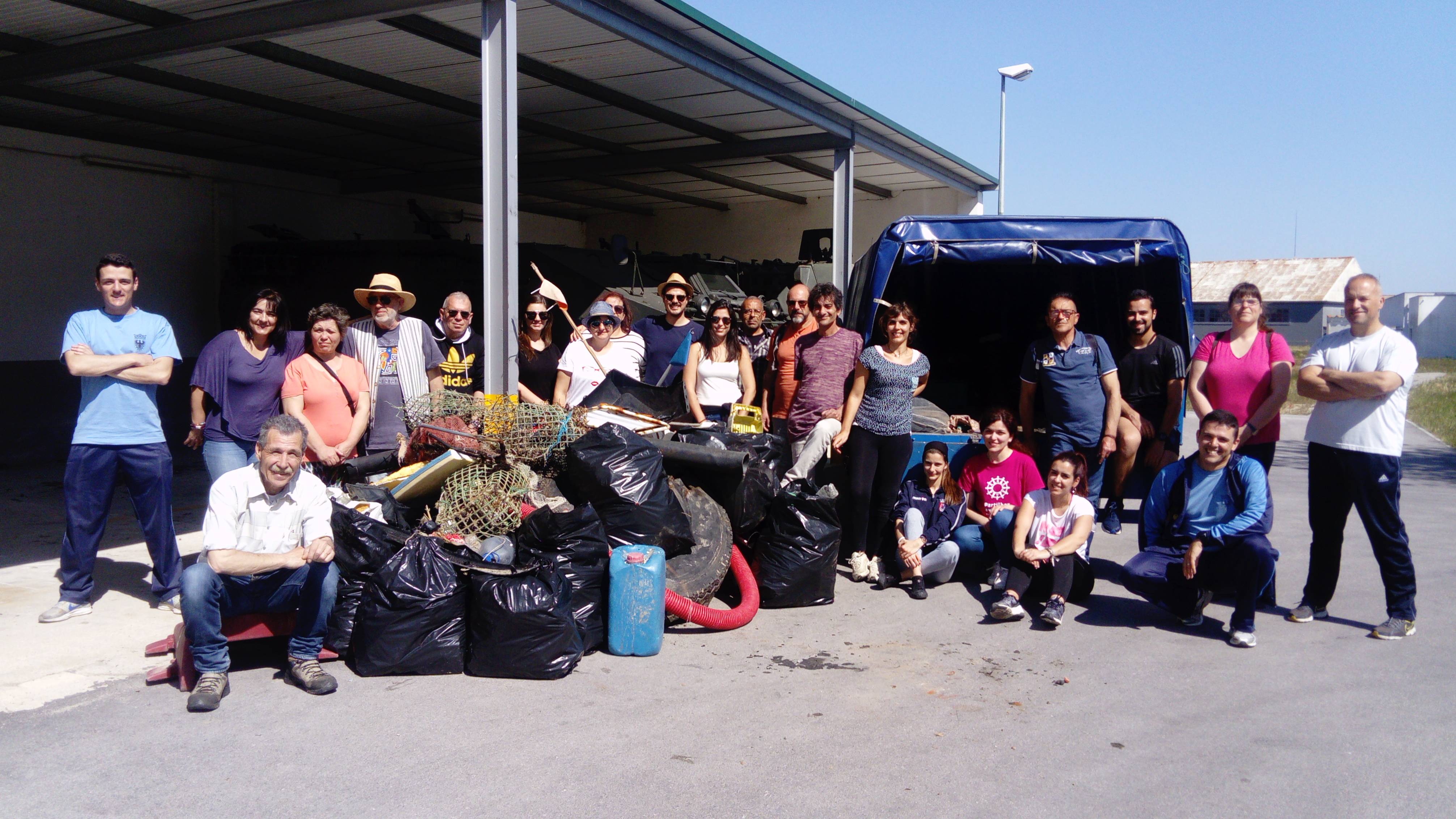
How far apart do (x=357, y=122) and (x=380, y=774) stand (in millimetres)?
9658

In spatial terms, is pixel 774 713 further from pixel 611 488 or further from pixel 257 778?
pixel 257 778

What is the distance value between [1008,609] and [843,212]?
668cm

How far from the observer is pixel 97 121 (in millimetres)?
11016

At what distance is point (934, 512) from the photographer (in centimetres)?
630

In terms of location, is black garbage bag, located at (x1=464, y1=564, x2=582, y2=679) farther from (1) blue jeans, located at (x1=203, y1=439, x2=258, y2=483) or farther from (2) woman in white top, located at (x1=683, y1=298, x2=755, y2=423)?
(2) woman in white top, located at (x1=683, y1=298, x2=755, y2=423)

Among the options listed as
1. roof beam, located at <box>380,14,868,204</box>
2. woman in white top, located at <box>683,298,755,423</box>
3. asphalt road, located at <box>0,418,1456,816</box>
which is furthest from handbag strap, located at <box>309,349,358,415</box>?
roof beam, located at <box>380,14,868,204</box>

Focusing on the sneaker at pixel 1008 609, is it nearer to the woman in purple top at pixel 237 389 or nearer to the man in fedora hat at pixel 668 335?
the man in fedora hat at pixel 668 335

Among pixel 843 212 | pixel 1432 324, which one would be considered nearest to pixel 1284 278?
pixel 1432 324

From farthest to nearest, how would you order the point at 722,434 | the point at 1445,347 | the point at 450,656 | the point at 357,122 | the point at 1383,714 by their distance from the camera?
the point at 1445,347, the point at 357,122, the point at 722,434, the point at 450,656, the point at 1383,714

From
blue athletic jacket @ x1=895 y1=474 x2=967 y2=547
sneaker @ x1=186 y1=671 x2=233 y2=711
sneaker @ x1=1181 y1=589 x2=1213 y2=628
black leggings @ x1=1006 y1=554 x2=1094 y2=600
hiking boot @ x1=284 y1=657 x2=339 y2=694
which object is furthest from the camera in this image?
blue athletic jacket @ x1=895 y1=474 x2=967 y2=547

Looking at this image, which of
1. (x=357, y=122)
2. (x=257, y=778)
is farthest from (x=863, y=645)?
(x=357, y=122)

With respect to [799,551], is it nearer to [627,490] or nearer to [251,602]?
[627,490]

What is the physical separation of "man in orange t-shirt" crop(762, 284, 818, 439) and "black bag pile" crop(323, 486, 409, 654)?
2.92 metres

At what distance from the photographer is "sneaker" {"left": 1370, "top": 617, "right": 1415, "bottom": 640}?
511cm
